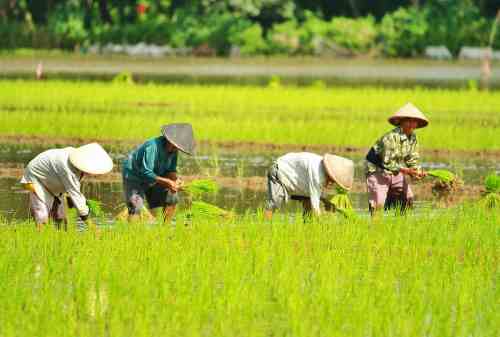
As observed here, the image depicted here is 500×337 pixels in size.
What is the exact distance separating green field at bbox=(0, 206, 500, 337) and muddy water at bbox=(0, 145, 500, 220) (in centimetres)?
178

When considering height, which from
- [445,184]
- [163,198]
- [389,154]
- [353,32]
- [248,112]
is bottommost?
[353,32]

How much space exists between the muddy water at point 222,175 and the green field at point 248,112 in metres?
1.21

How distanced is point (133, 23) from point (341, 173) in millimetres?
37898

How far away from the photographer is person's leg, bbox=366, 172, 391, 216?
1011cm

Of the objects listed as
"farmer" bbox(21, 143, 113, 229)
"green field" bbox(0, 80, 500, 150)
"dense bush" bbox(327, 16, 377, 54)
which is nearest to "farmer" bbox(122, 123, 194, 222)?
A: "farmer" bbox(21, 143, 113, 229)

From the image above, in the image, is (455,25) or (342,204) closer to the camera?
(342,204)

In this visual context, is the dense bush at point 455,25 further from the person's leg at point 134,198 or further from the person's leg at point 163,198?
the person's leg at point 134,198

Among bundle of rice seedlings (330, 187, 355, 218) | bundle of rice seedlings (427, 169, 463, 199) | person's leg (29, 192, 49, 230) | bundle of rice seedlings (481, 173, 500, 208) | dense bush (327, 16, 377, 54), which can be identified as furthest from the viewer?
dense bush (327, 16, 377, 54)

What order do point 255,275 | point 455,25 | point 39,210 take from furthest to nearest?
point 455,25 → point 39,210 → point 255,275

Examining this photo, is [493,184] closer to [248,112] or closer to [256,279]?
[256,279]

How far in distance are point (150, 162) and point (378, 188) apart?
1.77 meters

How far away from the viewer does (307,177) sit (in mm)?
9180

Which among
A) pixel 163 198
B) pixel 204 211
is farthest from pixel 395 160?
pixel 163 198

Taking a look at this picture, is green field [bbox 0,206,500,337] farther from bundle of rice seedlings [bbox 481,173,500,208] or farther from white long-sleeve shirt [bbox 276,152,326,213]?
bundle of rice seedlings [bbox 481,173,500,208]
